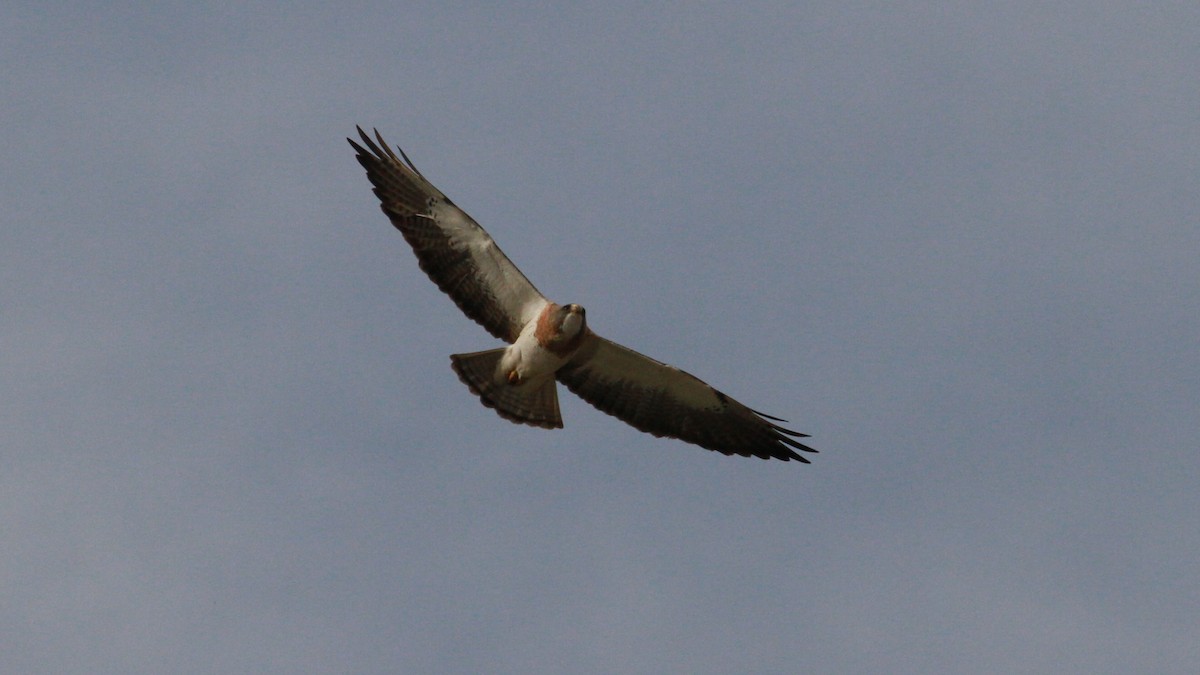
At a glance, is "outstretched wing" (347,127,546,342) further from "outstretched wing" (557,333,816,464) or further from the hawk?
"outstretched wing" (557,333,816,464)

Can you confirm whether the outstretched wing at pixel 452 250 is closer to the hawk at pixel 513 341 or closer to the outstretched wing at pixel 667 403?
the hawk at pixel 513 341

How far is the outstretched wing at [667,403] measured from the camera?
20.8 metres

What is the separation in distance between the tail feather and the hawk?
12 mm

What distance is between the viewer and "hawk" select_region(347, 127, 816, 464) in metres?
20.5

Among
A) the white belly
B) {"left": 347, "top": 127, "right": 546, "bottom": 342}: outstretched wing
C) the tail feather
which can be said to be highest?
{"left": 347, "top": 127, "right": 546, "bottom": 342}: outstretched wing

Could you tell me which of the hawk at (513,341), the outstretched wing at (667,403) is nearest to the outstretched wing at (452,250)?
the hawk at (513,341)

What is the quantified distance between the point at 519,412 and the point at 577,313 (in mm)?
1662

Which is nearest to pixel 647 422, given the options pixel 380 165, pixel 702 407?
pixel 702 407

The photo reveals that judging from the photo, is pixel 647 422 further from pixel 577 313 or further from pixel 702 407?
Result: pixel 577 313

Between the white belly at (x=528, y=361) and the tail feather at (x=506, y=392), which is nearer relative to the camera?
the white belly at (x=528, y=361)

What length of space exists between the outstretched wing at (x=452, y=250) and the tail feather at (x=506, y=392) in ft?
1.36

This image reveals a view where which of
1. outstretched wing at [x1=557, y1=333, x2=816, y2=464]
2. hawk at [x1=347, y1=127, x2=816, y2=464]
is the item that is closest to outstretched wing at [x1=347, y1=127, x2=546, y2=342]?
hawk at [x1=347, y1=127, x2=816, y2=464]

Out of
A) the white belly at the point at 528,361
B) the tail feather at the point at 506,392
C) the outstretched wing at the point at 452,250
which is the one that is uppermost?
the outstretched wing at the point at 452,250

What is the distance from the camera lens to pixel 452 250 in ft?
68.0
